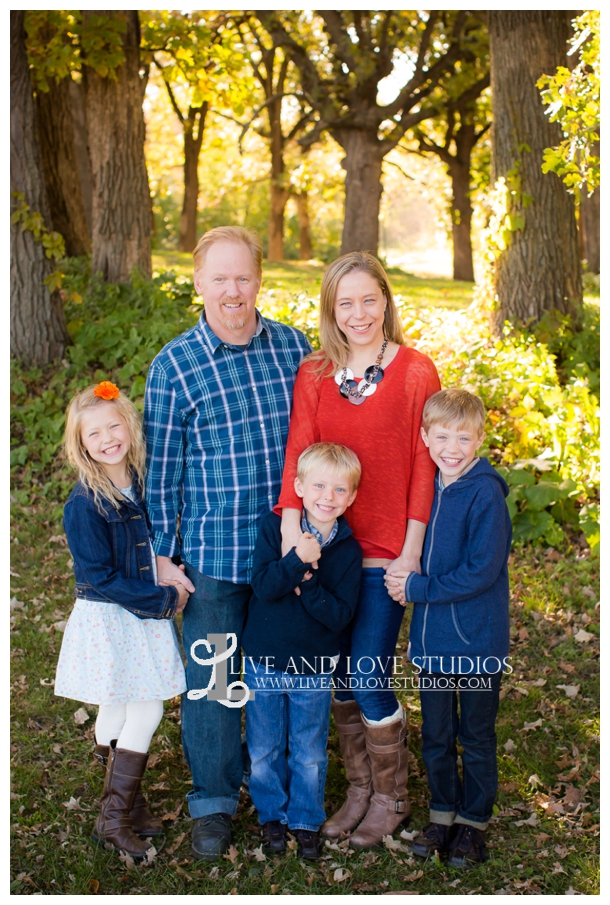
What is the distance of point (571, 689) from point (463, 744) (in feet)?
4.86

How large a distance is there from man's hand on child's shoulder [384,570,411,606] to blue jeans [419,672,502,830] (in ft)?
1.21

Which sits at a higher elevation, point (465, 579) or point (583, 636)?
point (465, 579)

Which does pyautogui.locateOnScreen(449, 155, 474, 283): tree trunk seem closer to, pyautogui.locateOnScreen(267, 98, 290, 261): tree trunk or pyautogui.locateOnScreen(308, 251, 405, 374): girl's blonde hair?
pyautogui.locateOnScreen(267, 98, 290, 261): tree trunk

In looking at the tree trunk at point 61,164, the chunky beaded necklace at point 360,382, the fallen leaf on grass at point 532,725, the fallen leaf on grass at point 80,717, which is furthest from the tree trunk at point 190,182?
the chunky beaded necklace at point 360,382

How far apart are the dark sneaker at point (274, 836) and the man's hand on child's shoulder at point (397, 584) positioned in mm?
1128

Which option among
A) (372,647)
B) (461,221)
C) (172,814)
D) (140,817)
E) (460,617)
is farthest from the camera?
(461,221)

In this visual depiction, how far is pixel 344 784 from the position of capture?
13.0ft

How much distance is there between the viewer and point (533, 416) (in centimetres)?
650

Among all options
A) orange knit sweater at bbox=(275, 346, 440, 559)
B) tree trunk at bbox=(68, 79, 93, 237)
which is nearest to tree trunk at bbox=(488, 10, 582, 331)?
orange knit sweater at bbox=(275, 346, 440, 559)

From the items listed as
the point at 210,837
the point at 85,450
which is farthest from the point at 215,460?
the point at 210,837

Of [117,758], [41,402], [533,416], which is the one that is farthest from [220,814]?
[41,402]

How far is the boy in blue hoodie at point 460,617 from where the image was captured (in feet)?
10.6

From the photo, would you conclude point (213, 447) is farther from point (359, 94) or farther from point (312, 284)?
point (359, 94)
